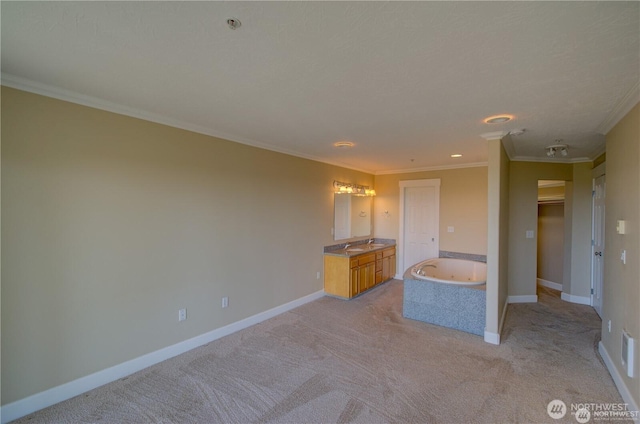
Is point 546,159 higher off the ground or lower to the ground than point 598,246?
higher

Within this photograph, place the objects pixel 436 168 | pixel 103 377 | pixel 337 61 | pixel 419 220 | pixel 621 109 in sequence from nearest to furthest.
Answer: pixel 337 61 < pixel 621 109 < pixel 103 377 < pixel 436 168 < pixel 419 220

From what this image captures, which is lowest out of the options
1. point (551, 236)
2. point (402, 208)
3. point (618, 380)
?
point (618, 380)

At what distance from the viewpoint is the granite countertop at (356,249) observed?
4.96m

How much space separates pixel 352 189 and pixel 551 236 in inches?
161

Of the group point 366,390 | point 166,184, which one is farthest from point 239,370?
point 166,184

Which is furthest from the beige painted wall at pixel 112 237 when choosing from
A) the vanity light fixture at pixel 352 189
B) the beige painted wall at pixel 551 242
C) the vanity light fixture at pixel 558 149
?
the beige painted wall at pixel 551 242

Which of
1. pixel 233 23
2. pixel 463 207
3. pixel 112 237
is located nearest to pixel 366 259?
pixel 463 207

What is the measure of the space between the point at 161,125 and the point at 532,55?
310cm

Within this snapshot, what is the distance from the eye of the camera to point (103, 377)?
8.09ft

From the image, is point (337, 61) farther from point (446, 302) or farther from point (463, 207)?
point (463, 207)

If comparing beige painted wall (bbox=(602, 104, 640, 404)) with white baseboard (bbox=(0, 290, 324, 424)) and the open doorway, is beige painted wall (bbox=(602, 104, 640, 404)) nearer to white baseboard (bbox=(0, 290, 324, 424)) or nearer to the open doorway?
the open doorway

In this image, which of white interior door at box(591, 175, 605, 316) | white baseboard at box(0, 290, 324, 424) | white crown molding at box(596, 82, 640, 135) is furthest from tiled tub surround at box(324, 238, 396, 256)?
white crown molding at box(596, 82, 640, 135)

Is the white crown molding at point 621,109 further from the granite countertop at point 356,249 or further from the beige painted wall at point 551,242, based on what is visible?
the granite countertop at point 356,249

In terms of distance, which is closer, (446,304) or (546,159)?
(446,304)
